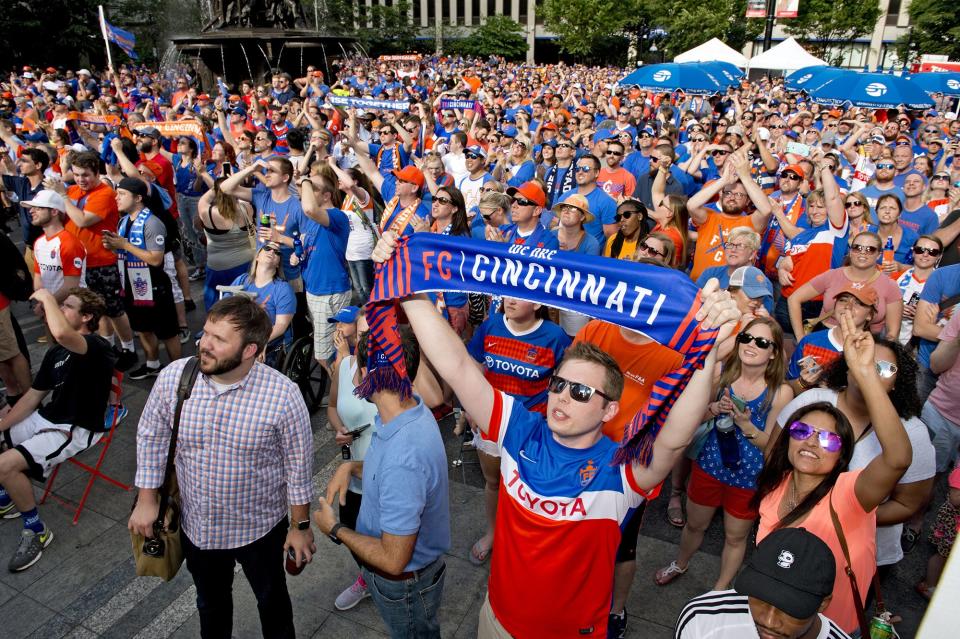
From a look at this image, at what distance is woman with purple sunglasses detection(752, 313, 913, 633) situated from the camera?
245 cm

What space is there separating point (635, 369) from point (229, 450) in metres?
2.16

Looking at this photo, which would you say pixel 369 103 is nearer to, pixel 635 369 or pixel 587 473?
pixel 635 369

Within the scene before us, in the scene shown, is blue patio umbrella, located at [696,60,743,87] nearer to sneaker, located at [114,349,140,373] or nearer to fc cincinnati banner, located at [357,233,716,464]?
sneaker, located at [114,349,140,373]

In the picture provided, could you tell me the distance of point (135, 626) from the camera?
146 inches

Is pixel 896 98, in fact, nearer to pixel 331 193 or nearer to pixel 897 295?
pixel 897 295

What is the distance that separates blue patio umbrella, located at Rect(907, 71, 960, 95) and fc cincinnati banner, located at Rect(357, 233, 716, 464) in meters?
16.1

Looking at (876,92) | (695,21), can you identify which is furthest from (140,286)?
(695,21)

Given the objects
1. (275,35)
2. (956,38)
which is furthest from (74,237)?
(956,38)

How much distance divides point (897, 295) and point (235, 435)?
15.1 ft

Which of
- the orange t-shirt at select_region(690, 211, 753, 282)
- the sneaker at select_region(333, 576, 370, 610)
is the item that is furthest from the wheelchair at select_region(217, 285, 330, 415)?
the orange t-shirt at select_region(690, 211, 753, 282)

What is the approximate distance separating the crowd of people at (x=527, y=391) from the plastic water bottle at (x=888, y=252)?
0.35ft

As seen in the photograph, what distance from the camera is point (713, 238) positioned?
5.88 meters

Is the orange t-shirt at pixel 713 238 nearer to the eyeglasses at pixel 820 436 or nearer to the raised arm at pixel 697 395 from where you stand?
the eyeglasses at pixel 820 436

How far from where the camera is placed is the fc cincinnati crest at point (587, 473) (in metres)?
2.39
